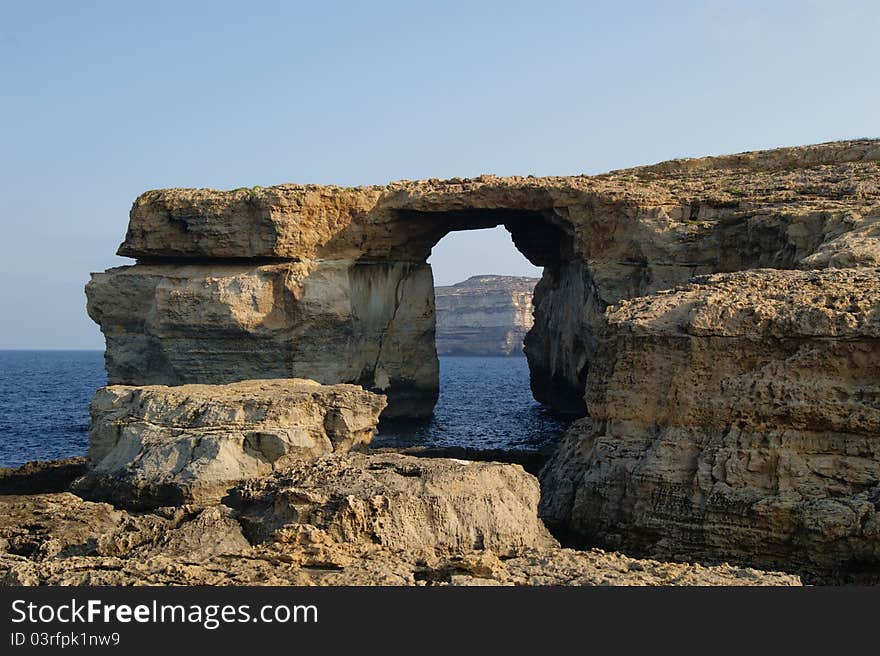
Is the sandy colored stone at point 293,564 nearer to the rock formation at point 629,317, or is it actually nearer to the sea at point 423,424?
the rock formation at point 629,317

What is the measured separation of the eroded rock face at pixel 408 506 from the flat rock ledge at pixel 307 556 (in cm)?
4

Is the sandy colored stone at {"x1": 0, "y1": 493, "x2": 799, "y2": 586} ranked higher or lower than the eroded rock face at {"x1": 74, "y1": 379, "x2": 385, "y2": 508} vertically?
lower

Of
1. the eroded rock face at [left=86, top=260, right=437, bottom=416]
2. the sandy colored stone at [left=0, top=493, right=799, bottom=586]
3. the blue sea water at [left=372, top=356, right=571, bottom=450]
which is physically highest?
the eroded rock face at [left=86, top=260, right=437, bottom=416]

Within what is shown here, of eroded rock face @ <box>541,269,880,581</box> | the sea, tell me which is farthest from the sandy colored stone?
the sea

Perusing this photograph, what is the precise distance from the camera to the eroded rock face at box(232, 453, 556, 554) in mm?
17359

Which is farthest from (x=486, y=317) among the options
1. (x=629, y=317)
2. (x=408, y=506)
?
(x=408, y=506)

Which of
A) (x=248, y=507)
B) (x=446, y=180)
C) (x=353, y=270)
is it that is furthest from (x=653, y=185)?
(x=248, y=507)

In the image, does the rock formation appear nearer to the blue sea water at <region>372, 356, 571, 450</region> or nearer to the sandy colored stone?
the blue sea water at <region>372, 356, 571, 450</region>

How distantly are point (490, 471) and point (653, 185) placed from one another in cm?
2048

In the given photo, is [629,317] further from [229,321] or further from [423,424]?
[423,424]

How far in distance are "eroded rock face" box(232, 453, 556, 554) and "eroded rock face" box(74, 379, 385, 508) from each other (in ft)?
7.95

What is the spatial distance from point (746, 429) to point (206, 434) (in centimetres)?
1144

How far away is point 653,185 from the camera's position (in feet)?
120

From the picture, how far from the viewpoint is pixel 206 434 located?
22.6 meters
